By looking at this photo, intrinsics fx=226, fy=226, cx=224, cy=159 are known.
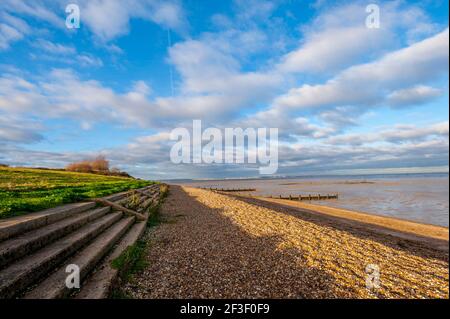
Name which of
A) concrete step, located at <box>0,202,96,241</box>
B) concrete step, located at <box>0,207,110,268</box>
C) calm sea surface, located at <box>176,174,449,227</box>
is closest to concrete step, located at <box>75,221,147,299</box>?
concrete step, located at <box>0,207,110,268</box>

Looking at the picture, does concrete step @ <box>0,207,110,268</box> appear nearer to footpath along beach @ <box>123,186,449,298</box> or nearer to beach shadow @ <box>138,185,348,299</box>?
footpath along beach @ <box>123,186,449,298</box>

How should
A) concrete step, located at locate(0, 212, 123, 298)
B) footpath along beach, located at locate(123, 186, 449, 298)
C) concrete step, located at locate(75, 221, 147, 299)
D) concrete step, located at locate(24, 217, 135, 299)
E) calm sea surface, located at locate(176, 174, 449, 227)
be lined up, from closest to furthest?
1. concrete step, located at locate(0, 212, 123, 298)
2. concrete step, located at locate(24, 217, 135, 299)
3. concrete step, located at locate(75, 221, 147, 299)
4. footpath along beach, located at locate(123, 186, 449, 298)
5. calm sea surface, located at locate(176, 174, 449, 227)

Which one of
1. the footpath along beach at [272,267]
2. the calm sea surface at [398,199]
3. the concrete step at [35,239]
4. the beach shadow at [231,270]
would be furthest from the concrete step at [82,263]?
the calm sea surface at [398,199]

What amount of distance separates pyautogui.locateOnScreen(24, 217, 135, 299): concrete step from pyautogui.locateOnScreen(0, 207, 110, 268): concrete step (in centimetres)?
68

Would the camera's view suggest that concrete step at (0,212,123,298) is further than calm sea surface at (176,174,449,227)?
No

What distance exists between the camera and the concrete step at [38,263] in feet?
10.9

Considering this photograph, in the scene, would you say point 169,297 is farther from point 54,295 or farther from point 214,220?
point 214,220

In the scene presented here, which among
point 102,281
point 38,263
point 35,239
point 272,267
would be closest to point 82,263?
point 102,281

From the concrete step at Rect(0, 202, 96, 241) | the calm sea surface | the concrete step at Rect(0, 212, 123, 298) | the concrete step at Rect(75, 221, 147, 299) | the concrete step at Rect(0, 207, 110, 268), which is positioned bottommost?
the calm sea surface

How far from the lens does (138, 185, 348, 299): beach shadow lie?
4.55 meters

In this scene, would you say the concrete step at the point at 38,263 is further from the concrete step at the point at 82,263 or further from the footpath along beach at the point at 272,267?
the footpath along beach at the point at 272,267

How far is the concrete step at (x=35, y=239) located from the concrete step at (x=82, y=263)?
2.24 ft

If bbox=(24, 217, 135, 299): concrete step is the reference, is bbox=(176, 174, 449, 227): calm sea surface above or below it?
below
